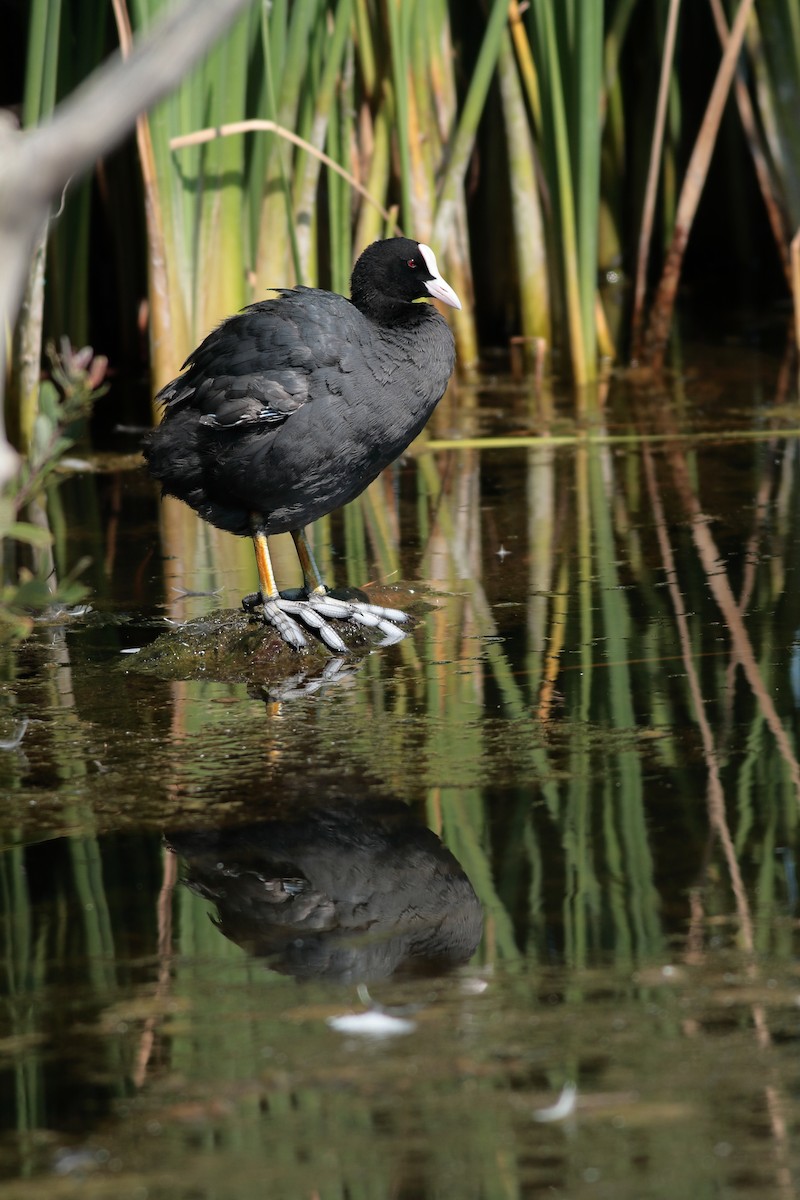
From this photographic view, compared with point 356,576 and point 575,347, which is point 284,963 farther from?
point 575,347

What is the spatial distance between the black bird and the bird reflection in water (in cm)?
115

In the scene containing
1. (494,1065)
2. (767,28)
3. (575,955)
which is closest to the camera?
(494,1065)

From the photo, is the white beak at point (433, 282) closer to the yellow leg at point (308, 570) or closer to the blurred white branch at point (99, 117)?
the yellow leg at point (308, 570)

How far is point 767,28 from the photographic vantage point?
7.42 metres

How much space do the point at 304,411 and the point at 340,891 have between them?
151 centimetres

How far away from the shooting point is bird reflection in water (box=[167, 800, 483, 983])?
8.35ft

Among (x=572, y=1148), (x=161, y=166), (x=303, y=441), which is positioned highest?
(x=161, y=166)

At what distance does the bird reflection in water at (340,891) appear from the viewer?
8.35ft

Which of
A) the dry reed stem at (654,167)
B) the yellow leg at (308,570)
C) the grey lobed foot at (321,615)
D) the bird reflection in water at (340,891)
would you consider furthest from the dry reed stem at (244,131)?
the bird reflection in water at (340,891)

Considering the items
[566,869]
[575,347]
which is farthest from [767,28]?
[566,869]

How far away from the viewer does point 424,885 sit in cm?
278

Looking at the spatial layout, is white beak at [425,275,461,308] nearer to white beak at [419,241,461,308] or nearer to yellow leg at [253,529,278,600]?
white beak at [419,241,461,308]

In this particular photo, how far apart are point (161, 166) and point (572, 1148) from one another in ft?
16.0

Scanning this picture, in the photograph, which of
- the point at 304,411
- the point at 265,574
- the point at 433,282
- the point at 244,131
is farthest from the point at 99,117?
the point at 244,131
